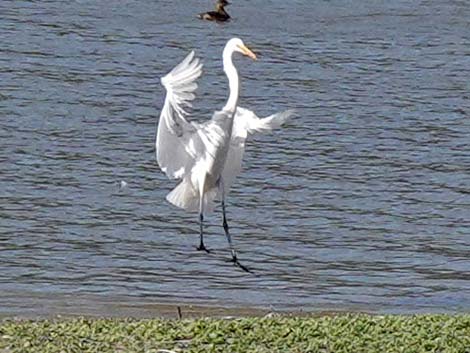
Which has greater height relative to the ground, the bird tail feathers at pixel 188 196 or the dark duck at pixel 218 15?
the bird tail feathers at pixel 188 196

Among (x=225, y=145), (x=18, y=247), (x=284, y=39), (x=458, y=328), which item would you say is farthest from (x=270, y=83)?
(x=458, y=328)

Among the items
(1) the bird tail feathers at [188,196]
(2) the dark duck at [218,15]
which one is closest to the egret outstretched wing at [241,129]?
(1) the bird tail feathers at [188,196]

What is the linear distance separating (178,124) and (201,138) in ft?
1.73

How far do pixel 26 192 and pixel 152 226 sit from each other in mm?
1381

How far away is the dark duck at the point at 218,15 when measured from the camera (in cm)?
2323

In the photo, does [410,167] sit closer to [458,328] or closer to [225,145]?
[225,145]

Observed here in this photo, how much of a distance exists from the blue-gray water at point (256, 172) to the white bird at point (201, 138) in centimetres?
86

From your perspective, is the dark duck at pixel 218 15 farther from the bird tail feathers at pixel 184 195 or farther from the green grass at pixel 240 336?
the green grass at pixel 240 336

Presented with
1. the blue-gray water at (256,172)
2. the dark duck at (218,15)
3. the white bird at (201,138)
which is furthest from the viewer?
the dark duck at (218,15)

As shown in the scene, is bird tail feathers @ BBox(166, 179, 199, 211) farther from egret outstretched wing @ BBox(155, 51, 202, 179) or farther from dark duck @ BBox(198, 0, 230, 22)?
dark duck @ BBox(198, 0, 230, 22)

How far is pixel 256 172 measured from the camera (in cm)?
1385

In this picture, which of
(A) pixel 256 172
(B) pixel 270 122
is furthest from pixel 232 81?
(A) pixel 256 172

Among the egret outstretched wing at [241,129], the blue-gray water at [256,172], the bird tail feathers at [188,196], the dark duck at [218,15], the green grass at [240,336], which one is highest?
the egret outstretched wing at [241,129]

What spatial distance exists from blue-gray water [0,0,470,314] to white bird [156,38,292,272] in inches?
33.9
